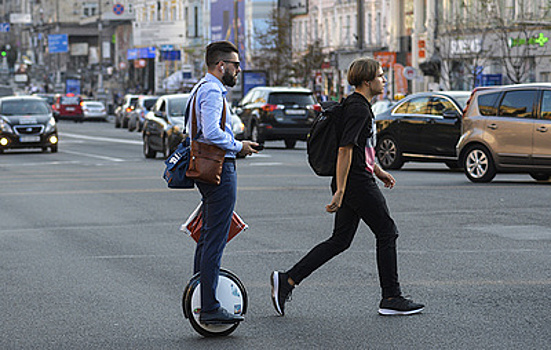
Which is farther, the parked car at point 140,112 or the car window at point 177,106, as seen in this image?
the parked car at point 140,112

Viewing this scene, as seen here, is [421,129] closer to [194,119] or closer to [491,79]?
[194,119]

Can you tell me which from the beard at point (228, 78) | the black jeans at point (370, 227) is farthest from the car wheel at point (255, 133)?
the beard at point (228, 78)

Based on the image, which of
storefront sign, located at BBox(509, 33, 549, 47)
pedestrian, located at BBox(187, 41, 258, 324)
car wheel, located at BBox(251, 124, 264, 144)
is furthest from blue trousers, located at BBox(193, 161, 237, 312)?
storefront sign, located at BBox(509, 33, 549, 47)

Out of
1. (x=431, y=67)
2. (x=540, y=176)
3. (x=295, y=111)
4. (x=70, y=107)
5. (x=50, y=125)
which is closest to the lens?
(x=540, y=176)

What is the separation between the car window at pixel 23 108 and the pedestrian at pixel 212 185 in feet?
99.0

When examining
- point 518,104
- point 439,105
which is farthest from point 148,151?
point 518,104

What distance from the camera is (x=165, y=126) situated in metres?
31.8

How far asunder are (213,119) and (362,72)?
4.61 feet

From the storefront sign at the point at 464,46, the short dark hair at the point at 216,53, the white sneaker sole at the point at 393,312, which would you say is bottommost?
the white sneaker sole at the point at 393,312

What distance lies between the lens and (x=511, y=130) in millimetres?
21094

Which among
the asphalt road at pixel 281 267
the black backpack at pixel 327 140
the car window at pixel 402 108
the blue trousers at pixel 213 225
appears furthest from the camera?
the car window at pixel 402 108

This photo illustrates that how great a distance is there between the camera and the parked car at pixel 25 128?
36.6 m

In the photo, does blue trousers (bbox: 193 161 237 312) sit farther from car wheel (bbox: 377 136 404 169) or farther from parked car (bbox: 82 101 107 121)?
parked car (bbox: 82 101 107 121)

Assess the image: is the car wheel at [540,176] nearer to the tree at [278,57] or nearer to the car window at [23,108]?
the car window at [23,108]
